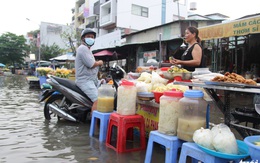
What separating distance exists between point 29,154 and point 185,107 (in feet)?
7.31

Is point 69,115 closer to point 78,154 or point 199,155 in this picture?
point 78,154

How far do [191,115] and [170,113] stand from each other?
27 centimetres

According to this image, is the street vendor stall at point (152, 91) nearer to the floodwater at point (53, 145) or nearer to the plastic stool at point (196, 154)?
the floodwater at point (53, 145)

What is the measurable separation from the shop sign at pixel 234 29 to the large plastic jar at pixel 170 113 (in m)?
4.66

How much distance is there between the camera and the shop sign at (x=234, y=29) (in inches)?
247

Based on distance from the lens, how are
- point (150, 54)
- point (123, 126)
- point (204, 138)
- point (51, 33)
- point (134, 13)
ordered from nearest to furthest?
point (204, 138) < point (123, 126) < point (150, 54) < point (134, 13) < point (51, 33)

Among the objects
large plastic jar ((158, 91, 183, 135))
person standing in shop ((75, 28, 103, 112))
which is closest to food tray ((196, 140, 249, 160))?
large plastic jar ((158, 91, 183, 135))

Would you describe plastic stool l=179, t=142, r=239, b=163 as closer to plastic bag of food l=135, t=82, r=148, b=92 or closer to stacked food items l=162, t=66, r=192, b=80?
stacked food items l=162, t=66, r=192, b=80

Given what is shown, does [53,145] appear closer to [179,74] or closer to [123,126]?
[123,126]

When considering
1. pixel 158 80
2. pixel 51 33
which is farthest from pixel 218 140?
pixel 51 33

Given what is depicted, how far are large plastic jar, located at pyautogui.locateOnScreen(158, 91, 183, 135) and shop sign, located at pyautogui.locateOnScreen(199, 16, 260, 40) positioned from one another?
4661 millimetres

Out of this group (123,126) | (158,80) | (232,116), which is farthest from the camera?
(158,80)

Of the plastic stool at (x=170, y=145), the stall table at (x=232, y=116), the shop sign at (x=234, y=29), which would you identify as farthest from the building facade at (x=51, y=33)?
the plastic stool at (x=170, y=145)

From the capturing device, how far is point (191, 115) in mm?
2492
